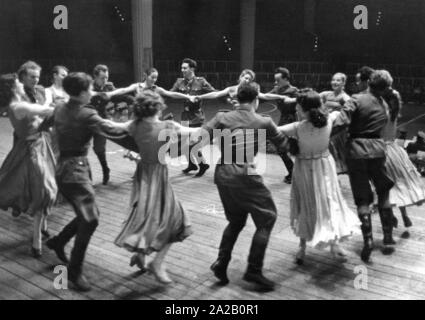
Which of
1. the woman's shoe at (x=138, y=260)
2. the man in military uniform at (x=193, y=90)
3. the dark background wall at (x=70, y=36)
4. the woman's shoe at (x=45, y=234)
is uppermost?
the dark background wall at (x=70, y=36)

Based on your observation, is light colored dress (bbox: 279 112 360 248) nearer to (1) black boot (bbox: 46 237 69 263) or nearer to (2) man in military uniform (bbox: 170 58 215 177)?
(1) black boot (bbox: 46 237 69 263)

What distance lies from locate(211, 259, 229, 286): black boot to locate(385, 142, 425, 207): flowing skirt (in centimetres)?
186

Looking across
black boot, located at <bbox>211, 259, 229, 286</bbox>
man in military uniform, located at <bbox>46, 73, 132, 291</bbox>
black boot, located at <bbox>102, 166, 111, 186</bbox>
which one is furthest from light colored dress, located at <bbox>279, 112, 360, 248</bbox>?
black boot, located at <bbox>102, 166, 111, 186</bbox>

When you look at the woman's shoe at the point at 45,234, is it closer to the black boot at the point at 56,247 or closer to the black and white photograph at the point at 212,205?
the black and white photograph at the point at 212,205

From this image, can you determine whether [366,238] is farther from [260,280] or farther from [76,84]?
[76,84]

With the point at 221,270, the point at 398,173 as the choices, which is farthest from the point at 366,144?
the point at 221,270

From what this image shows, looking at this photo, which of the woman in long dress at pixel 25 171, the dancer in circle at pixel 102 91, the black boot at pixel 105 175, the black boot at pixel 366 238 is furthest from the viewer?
the black boot at pixel 105 175

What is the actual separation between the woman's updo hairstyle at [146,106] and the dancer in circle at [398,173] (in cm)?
230

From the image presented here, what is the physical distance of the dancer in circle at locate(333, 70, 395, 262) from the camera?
437 cm

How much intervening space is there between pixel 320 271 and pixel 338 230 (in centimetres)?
39

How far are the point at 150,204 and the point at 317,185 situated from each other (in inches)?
53.7

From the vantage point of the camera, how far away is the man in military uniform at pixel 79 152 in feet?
12.2

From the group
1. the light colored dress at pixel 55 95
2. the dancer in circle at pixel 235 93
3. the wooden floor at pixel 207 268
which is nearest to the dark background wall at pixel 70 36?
the dancer in circle at pixel 235 93

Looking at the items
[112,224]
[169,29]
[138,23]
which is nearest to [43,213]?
[112,224]
